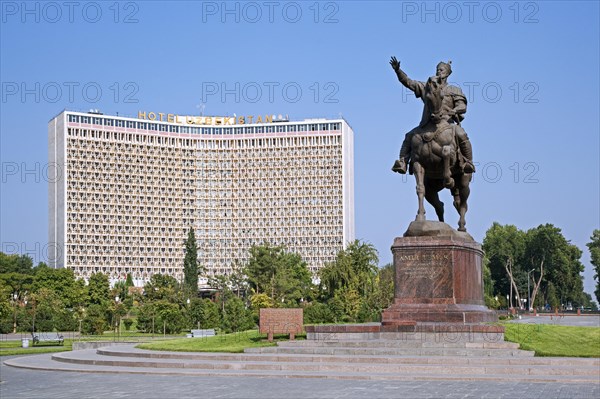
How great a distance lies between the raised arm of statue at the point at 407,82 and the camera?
2409 cm

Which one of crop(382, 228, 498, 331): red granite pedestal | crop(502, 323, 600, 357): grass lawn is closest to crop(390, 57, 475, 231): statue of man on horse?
crop(382, 228, 498, 331): red granite pedestal

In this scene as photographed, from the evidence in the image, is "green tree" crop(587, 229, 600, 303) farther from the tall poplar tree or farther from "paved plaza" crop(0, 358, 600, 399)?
"paved plaza" crop(0, 358, 600, 399)

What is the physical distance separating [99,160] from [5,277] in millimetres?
44039

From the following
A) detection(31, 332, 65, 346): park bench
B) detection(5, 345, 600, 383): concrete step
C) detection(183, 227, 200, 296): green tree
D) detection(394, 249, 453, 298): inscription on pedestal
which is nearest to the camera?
detection(5, 345, 600, 383): concrete step

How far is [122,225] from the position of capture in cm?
15300

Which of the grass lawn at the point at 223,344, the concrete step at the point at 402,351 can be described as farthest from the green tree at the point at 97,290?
the concrete step at the point at 402,351

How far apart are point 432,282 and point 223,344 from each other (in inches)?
235

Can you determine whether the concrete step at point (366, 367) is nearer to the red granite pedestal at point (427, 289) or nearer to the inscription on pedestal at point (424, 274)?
the red granite pedestal at point (427, 289)

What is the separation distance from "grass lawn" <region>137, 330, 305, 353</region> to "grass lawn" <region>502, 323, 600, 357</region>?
5720 millimetres

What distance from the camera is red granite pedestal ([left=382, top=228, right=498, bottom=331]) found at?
21.7 metres

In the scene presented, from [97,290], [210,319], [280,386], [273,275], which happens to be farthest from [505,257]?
[280,386]

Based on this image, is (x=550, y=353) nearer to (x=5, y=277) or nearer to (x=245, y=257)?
(x=5, y=277)

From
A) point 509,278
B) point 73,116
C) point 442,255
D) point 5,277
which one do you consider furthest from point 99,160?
point 442,255

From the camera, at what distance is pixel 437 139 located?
23672 millimetres
